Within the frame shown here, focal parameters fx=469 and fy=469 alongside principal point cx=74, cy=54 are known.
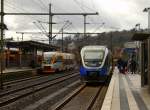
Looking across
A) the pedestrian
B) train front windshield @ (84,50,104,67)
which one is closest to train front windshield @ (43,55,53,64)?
the pedestrian

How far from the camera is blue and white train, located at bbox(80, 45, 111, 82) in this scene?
105 ft

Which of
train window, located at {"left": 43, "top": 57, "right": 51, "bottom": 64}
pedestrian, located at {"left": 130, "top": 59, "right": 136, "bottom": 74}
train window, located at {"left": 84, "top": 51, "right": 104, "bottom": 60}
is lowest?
pedestrian, located at {"left": 130, "top": 59, "right": 136, "bottom": 74}

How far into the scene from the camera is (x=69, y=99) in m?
22.3

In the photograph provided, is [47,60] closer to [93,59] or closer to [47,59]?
[47,59]

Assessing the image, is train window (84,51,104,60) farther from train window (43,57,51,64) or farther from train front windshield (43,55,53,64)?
train window (43,57,51,64)

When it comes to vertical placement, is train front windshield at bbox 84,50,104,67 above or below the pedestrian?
above

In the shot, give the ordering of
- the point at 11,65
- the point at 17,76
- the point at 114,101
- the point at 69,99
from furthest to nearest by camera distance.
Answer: the point at 11,65
the point at 17,76
the point at 69,99
the point at 114,101

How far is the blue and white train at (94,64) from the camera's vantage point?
32.0 meters

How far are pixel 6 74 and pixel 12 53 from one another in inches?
905

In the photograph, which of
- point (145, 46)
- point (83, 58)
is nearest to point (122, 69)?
point (83, 58)

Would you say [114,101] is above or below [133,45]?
below

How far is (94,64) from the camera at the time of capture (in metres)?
32.2

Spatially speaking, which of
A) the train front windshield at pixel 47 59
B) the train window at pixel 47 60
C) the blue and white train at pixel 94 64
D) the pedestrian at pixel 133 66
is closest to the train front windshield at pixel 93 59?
the blue and white train at pixel 94 64

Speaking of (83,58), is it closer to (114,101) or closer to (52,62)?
(114,101)
